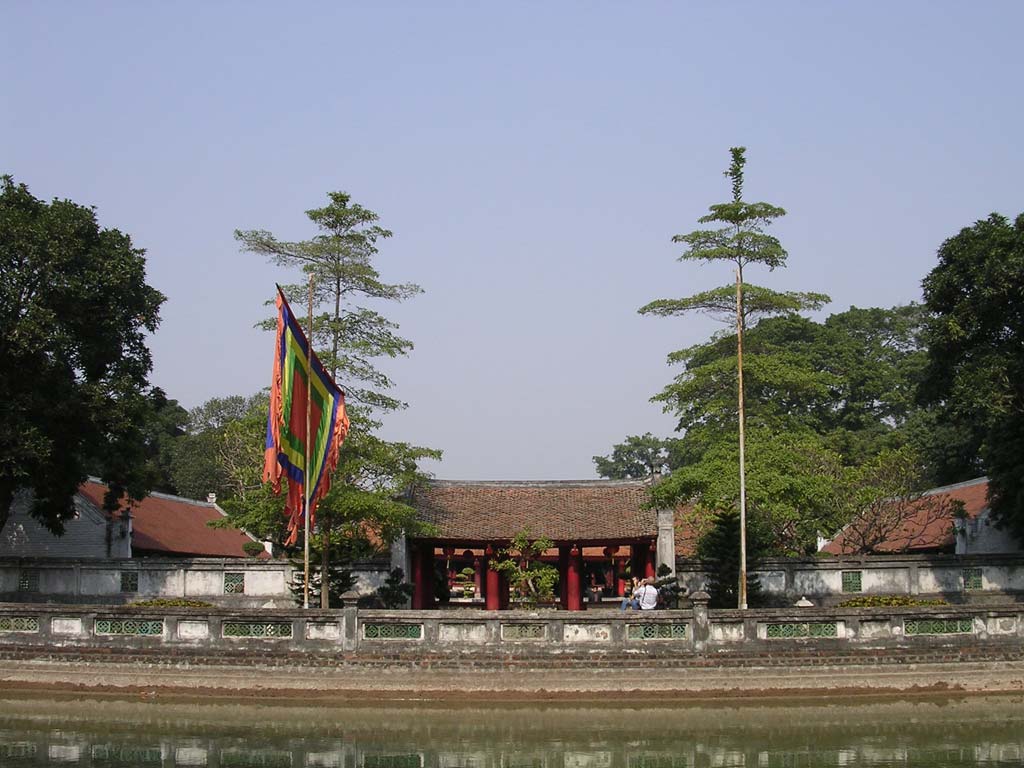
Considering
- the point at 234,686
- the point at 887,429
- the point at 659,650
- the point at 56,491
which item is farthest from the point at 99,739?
the point at 887,429

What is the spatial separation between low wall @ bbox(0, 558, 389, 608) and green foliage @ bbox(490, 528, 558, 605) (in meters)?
3.28

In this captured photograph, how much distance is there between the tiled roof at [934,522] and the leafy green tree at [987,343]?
4.96 metres

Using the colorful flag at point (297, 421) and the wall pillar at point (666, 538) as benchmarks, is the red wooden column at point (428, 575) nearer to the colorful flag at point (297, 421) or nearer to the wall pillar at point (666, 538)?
the wall pillar at point (666, 538)

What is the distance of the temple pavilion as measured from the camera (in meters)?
28.8

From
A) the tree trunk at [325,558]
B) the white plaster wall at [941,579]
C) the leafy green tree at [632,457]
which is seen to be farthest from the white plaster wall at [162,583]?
the leafy green tree at [632,457]

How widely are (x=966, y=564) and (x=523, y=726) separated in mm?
15197

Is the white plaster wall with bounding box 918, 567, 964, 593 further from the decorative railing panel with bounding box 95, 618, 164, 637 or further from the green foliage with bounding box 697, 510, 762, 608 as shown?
the decorative railing panel with bounding box 95, 618, 164, 637

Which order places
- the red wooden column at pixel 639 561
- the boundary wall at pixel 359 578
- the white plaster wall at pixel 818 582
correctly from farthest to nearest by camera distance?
1. the red wooden column at pixel 639 561
2. the white plaster wall at pixel 818 582
3. the boundary wall at pixel 359 578

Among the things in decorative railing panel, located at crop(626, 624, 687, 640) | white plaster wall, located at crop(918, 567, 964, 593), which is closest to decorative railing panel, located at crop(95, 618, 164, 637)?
decorative railing panel, located at crop(626, 624, 687, 640)

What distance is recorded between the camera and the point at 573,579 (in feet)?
98.5

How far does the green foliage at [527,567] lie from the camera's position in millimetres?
27913

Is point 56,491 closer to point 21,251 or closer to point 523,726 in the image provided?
point 21,251

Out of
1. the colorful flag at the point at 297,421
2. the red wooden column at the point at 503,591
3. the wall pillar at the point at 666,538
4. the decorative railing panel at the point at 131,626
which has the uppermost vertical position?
the colorful flag at the point at 297,421

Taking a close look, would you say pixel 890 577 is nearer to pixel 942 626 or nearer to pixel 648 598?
pixel 942 626
